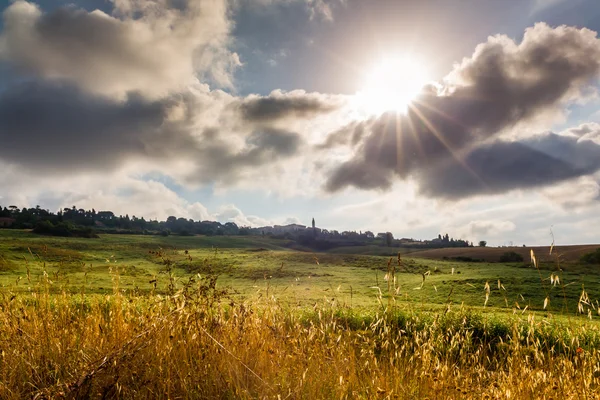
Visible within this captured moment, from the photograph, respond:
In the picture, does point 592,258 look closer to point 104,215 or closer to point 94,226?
point 94,226

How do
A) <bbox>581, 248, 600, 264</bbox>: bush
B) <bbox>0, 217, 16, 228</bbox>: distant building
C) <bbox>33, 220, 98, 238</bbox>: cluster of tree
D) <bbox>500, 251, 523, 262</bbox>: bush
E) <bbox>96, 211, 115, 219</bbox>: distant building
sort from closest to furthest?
<bbox>581, 248, 600, 264</bbox>: bush
<bbox>500, 251, 523, 262</bbox>: bush
<bbox>33, 220, 98, 238</bbox>: cluster of tree
<bbox>0, 217, 16, 228</bbox>: distant building
<bbox>96, 211, 115, 219</bbox>: distant building

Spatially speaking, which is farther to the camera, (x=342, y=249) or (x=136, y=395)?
(x=342, y=249)

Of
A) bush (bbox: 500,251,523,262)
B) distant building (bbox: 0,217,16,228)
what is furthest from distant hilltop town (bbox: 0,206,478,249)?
bush (bbox: 500,251,523,262)

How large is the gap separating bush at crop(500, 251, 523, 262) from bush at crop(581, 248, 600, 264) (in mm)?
9912

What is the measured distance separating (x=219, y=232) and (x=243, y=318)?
435 feet

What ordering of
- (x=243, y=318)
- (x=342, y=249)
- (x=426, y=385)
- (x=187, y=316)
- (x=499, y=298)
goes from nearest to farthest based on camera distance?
(x=426, y=385) < (x=187, y=316) < (x=243, y=318) < (x=499, y=298) < (x=342, y=249)

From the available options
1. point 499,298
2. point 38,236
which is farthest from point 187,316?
point 38,236

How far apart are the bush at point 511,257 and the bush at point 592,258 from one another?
991 cm

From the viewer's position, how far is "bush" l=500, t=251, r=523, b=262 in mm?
58969

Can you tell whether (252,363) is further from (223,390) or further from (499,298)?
(499,298)

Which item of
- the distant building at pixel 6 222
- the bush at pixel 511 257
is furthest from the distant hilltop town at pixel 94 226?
the bush at pixel 511 257

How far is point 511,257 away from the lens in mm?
59594

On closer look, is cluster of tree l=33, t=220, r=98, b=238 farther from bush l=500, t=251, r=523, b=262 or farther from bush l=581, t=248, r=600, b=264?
bush l=581, t=248, r=600, b=264

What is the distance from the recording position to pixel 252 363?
4766 mm
